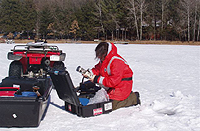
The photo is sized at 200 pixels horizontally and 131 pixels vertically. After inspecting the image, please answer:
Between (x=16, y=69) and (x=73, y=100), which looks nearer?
(x=73, y=100)

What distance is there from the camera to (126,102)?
4133 millimetres

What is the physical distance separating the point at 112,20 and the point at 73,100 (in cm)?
4718

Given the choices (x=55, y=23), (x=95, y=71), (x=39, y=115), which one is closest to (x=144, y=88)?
(x=95, y=71)

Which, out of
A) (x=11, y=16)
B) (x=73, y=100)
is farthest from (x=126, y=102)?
(x=11, y=16)

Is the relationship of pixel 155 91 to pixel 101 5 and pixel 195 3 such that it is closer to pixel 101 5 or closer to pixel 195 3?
pixel 195 3

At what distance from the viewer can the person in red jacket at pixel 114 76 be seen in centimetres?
379

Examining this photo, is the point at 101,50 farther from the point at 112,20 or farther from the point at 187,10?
the point at 112,20

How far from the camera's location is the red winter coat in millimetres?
3773

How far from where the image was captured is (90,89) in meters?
4.44

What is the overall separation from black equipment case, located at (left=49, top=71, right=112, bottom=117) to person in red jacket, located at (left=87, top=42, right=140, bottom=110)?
221 millimetres

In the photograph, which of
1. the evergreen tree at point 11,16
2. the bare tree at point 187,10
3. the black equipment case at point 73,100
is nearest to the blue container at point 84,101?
the black equipment case at point 73,100

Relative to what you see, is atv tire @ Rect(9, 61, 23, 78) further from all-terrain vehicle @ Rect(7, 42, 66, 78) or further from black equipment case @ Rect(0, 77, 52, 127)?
black equipment case @ Rect(0, 77, 52, 127)

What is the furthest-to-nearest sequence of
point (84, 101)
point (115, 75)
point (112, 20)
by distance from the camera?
point (112, 20) → point (84, 101) → point (115, 75)

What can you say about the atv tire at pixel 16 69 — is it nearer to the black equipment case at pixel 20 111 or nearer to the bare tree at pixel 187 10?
the black equipment case at pixel 20 111
